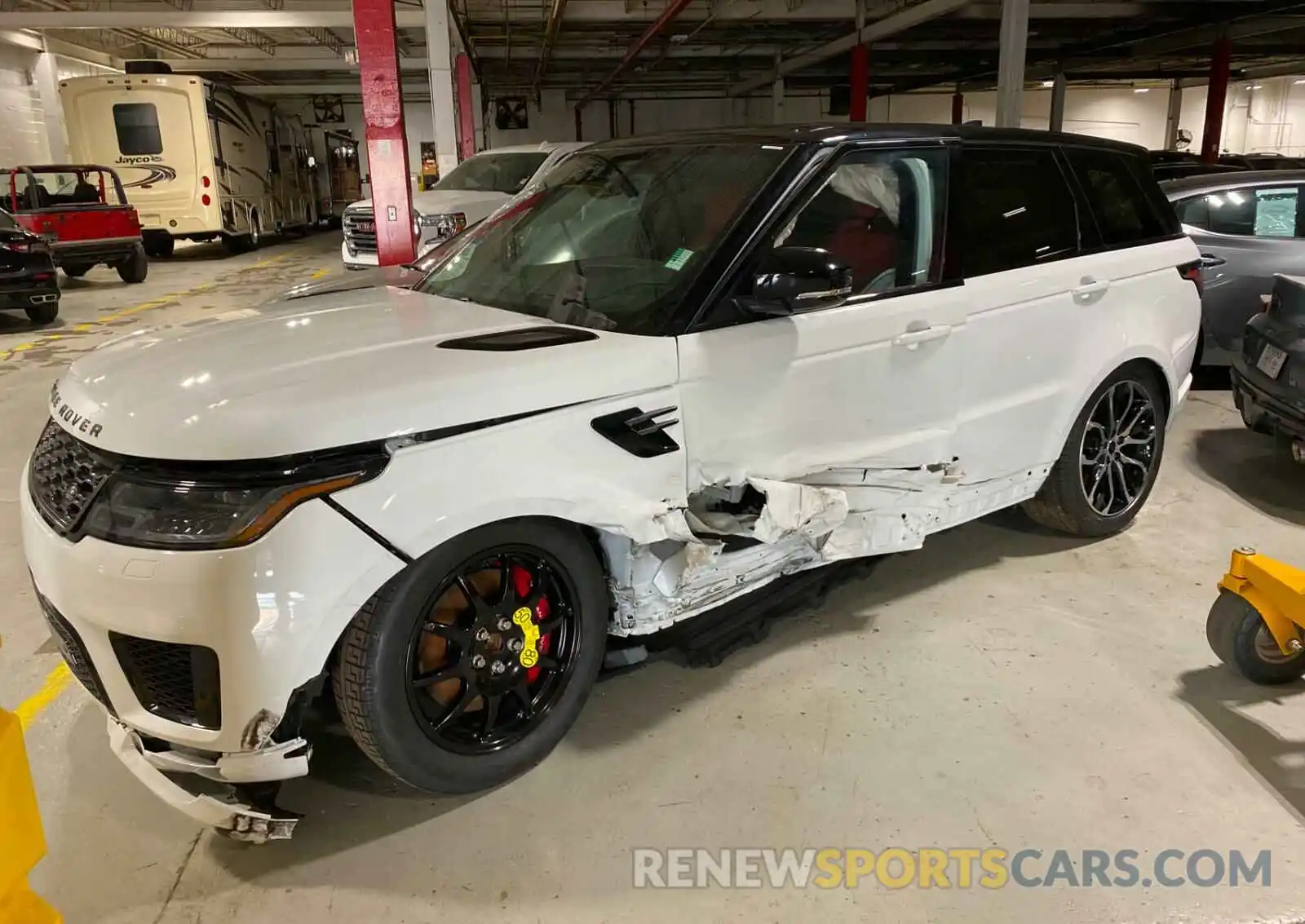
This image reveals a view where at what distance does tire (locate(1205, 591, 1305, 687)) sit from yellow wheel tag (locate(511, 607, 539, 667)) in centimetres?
218

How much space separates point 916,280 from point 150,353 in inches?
92.5

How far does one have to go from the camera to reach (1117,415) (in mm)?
3893

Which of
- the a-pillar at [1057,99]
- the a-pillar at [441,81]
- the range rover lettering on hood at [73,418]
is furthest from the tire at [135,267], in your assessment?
the a-pillar at [1057,99]

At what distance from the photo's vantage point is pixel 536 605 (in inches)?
96.6

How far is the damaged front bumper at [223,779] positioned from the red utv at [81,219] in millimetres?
11939

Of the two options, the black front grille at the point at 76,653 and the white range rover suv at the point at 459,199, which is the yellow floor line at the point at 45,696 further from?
the white range rover suv at the point at 459,199

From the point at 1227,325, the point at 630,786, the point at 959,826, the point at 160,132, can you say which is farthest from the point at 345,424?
the point at 160,132

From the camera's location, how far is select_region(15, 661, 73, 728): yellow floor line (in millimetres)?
2898

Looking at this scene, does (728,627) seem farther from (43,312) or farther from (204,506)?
(43,312)

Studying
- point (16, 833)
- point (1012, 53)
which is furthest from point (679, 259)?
point (1012, 53)

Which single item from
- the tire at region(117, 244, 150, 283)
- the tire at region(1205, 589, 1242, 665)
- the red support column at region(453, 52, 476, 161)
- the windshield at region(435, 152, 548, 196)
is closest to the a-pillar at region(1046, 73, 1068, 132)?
the red support column at region(453, 52, 476, 161)

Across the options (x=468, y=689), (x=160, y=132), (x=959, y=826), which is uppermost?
(x=160, y=132)

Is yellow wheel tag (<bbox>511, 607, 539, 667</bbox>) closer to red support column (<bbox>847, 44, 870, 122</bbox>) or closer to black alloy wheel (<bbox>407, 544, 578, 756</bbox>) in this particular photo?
black alloy wheel (<bbox>407, 544, 578, 756</bbox>)

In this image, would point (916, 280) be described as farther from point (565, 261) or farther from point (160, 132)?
point (160, 132)
